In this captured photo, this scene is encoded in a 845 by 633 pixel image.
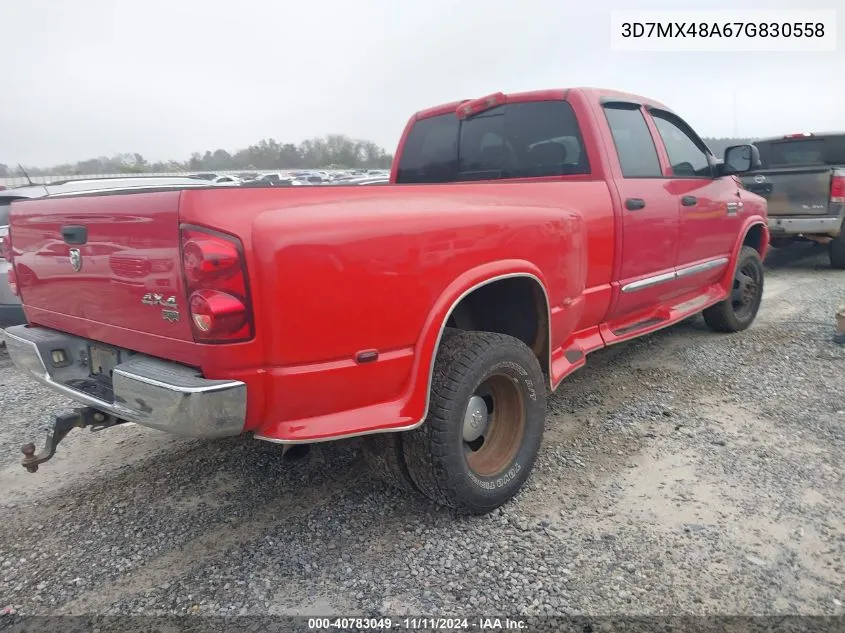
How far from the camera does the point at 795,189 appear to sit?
8.12 metres

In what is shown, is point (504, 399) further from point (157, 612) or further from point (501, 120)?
point (501, 120)

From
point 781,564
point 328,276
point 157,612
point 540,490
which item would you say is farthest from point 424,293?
point 781,564

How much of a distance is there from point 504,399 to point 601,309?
3.64 ft

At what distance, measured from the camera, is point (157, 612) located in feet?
7.29

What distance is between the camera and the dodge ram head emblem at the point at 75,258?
2424 millimetres

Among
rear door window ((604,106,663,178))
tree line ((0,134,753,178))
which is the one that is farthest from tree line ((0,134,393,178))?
rear door window ((604,106,663,178))

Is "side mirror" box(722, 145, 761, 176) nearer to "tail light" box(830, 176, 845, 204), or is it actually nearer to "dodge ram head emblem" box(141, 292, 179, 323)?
"tail light" box(830, 176, 845, 204)

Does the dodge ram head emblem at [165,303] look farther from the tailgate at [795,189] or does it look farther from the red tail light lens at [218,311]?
the tailgate at [795,189]

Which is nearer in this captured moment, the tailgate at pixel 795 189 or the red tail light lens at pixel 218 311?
the red tail light lens at pixel 218 311

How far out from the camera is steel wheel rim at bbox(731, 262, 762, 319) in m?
5.41

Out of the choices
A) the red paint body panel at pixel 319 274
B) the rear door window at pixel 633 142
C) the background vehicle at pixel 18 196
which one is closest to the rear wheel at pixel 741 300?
the rear door window at pixel 633 142

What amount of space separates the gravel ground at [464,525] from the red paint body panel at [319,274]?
0.62m

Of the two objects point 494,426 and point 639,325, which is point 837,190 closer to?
point 639,325

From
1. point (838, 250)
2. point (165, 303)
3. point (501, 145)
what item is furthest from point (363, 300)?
point (838, 250)
